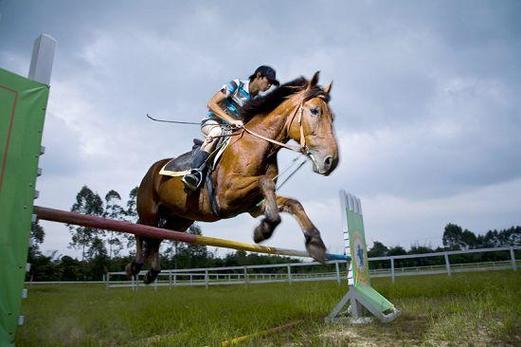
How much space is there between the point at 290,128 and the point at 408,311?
9.03ft

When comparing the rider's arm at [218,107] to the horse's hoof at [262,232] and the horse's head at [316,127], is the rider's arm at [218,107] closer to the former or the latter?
the horse's head at [316,127]

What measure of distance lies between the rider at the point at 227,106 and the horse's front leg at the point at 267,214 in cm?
64

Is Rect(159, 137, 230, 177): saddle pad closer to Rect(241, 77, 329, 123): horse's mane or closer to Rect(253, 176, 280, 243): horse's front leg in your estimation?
Rect(241, 77, 329, 123): horse's mane

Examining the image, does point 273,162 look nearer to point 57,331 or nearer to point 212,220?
point 212,220

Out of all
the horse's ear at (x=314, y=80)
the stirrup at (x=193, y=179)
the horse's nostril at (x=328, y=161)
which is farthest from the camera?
the horse's ear at (x=314, y=80)

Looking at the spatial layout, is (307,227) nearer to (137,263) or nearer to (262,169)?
(262,169)

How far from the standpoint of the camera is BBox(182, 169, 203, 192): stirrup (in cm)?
312

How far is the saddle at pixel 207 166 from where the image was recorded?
3.22 m

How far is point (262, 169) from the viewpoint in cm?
317

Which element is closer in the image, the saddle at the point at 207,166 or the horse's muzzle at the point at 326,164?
the horse's muzzle at the point at 326,164

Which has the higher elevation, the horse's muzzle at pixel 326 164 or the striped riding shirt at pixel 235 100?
the striped riding shirt at pixel 235 100

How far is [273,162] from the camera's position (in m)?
3.38

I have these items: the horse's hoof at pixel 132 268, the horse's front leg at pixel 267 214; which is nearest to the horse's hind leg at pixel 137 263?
the horse's hoof at pixel 132 268

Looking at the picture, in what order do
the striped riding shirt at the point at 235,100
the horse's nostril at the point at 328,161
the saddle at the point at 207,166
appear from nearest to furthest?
1. the horse's nostril at the point at 328,161
2. the saddle at the point at 207,166
3. the striped riding shirt at the point at 235,100
